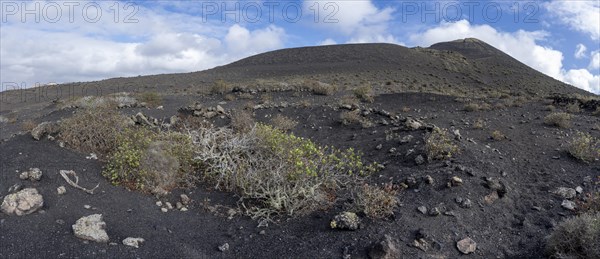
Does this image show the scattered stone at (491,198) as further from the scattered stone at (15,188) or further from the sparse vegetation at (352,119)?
the scattered stone at (15,188)

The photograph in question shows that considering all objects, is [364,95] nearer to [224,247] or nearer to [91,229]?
[224,247]

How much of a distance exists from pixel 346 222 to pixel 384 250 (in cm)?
62

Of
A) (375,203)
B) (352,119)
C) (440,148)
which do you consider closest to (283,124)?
(352,119)

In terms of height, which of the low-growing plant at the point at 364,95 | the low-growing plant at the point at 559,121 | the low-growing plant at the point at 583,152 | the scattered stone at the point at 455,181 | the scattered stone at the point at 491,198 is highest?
the low-growing plant at the point at 364,95

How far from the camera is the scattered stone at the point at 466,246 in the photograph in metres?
4.46

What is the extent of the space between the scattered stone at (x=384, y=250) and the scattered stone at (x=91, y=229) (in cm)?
283

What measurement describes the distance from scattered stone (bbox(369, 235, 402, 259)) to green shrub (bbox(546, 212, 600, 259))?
153 cm

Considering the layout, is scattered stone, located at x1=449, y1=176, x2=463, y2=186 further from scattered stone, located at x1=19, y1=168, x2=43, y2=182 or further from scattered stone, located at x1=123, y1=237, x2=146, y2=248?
scattered stone, located at x1=19, y1=168, x2=43, y2=182

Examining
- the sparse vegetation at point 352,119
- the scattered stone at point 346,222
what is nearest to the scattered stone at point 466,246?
the scattered stone at point 346,222

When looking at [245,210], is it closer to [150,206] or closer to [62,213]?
[150,206]

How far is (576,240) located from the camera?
4.09 meters

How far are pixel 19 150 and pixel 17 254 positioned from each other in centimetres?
299

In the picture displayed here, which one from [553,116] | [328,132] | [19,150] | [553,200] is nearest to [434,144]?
[553,200]

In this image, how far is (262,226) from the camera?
16.6 feet
